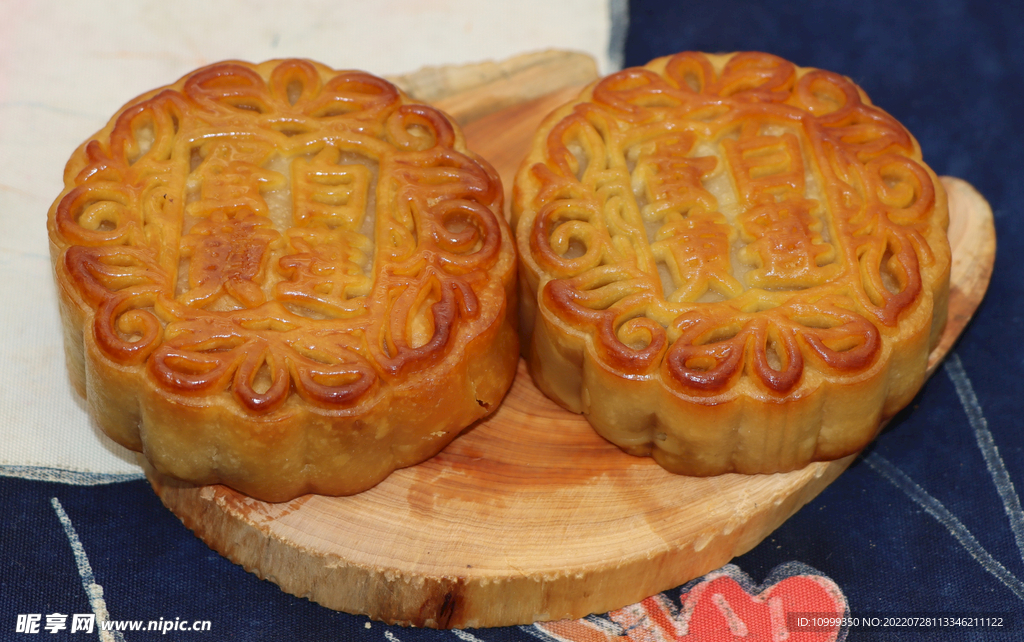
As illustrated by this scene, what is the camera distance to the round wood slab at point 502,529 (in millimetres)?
2896

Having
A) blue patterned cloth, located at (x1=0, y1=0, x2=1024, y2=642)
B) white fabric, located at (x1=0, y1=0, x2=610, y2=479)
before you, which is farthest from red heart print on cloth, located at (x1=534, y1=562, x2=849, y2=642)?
white fabric, located at (x1=0, y1=0, x2=610, y2=479)

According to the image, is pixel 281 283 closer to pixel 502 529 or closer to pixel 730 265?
pixel 502 529

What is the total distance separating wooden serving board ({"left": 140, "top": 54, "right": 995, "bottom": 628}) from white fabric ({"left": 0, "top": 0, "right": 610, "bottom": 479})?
1051 mm

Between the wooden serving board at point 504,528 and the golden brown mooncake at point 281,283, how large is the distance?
9 centimetres

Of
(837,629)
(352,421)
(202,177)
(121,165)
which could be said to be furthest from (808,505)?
(121,165)

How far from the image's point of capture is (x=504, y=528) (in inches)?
117

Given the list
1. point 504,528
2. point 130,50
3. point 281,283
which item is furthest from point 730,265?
point 130,50

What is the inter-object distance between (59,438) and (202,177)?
2.88 ft

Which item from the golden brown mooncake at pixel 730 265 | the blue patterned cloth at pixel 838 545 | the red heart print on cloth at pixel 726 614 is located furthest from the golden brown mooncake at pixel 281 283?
the red heart print on cloth at pixel 726 614

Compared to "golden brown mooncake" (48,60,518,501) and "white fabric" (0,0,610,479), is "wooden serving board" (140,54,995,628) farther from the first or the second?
"white fabric" (0,0,610,479)

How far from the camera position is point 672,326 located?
9.90ft

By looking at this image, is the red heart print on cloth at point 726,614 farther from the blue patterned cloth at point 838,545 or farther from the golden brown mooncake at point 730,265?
the golden brown mooncake at point 730,265

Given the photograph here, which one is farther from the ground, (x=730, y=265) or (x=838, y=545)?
(x=730, y=265)

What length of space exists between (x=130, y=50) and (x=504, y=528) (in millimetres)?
2746
